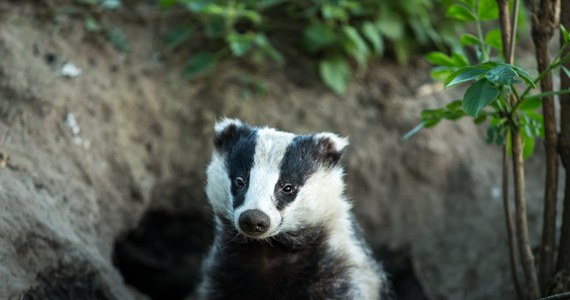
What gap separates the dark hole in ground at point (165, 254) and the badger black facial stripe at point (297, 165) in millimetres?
2094

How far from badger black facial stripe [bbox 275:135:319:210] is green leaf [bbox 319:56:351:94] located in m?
1.63

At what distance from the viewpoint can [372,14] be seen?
5.63 metres

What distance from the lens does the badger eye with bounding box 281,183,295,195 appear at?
367cm

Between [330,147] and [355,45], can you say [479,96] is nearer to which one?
[330,147]

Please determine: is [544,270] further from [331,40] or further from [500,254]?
[331,40]

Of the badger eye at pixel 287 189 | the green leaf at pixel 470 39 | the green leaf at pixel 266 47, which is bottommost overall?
the badger eye at pixel 287 189

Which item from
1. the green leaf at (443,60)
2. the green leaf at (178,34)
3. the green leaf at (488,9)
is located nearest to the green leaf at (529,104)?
the green leaf at (443,60)

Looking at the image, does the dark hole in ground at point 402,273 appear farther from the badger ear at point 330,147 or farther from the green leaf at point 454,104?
the green leaf at point 454,104

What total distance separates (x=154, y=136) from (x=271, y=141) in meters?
1.79

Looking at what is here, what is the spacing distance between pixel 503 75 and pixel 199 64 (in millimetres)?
2934

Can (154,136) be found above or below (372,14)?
below

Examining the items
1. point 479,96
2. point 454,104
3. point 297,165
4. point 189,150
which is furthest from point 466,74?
point 189,150

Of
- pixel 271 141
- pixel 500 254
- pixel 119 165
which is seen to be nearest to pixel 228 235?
pixel 271 141

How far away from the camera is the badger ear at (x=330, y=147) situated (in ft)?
13.0
